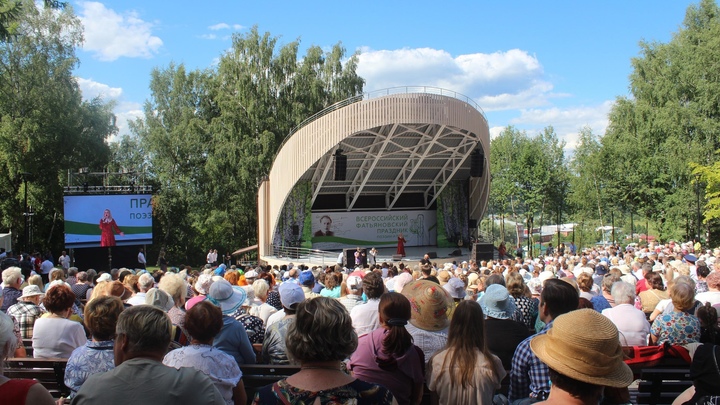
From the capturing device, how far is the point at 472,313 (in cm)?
288

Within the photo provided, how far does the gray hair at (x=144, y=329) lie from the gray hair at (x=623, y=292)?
3.41 metres

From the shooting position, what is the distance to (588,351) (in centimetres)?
180

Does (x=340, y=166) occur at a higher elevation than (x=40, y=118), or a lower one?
lower

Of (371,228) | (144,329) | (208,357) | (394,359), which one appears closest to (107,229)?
(371,228)

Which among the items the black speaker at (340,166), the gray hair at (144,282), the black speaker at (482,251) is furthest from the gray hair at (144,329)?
the black speaker at (340,166)

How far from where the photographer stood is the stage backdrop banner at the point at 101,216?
20.5m

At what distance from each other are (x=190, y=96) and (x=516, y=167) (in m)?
21.9

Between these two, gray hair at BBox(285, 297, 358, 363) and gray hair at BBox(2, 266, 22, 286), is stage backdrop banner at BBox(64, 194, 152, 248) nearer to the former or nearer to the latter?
gray hair at BBox(2, 266, 22, 286)

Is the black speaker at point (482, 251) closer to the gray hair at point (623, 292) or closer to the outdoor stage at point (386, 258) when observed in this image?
the outdoor stage at point (386, 258)

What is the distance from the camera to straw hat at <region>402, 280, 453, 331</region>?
3443 millimetres

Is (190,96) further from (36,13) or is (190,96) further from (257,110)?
(36,13)

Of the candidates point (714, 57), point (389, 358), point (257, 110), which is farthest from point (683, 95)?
point (389, 358)

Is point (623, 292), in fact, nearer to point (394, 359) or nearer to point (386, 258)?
point (394, 359)

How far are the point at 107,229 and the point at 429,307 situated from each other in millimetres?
19934
